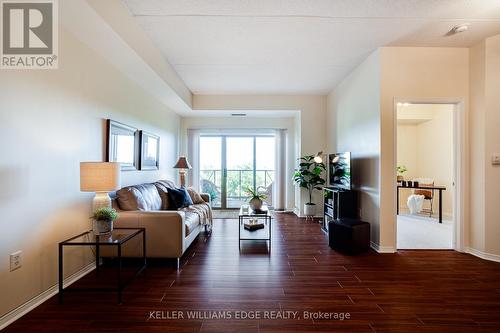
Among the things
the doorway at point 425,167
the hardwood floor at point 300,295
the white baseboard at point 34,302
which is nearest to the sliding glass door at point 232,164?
the doorway at point 425,167

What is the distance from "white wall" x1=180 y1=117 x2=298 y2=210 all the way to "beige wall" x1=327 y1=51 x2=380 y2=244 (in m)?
1.70

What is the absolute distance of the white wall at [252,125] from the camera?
634cm

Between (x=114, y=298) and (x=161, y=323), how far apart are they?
2.02 ft

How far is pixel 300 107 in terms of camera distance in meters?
5.66

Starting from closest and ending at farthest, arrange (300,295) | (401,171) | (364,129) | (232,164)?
(300,295) → (364,129) → (401,171) → (232,164)

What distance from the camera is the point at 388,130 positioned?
3314 millimetres

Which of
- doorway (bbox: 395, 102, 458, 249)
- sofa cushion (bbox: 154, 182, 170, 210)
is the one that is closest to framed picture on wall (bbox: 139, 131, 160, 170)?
sofa cushion (bbox: 154, 182, 170, 210)

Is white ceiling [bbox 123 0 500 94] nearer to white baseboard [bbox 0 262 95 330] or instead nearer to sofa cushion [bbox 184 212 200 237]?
sofa cushion [bbox 184 212 200 237]

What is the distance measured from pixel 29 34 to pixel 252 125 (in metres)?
4.68

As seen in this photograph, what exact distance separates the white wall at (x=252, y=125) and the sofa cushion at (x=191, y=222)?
3103mm

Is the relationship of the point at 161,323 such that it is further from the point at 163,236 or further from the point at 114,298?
the point at 163,236

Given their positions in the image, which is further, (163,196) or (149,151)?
(149,151)

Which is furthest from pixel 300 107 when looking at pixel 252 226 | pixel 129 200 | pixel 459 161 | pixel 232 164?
pixel 129 200

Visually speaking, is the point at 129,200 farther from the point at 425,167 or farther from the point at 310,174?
the point at 425,167
